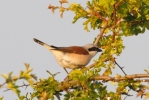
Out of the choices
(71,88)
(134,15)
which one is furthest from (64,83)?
(134,15)

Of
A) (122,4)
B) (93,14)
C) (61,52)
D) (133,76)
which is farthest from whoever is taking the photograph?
(61,52)

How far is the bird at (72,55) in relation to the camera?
8.14 metres

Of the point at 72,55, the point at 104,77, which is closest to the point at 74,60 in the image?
the point at 72,55

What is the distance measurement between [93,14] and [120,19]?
672 millimetres

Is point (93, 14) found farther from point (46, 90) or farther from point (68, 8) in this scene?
point (46, 90)

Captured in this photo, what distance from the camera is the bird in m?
8.14

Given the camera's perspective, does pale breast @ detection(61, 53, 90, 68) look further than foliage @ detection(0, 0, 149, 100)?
Yes

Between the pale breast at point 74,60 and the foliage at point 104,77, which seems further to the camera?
the pale breast at point 74,60

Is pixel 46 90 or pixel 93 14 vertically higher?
pixel 93 14

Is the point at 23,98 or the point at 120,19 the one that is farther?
the point at 120,19

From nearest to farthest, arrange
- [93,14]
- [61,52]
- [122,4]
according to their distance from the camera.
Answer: [122,4] < [93,14] < [61,52]

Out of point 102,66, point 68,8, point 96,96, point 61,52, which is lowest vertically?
point 96,96

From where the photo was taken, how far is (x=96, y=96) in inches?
228

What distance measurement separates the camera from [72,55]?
845 centimetres
